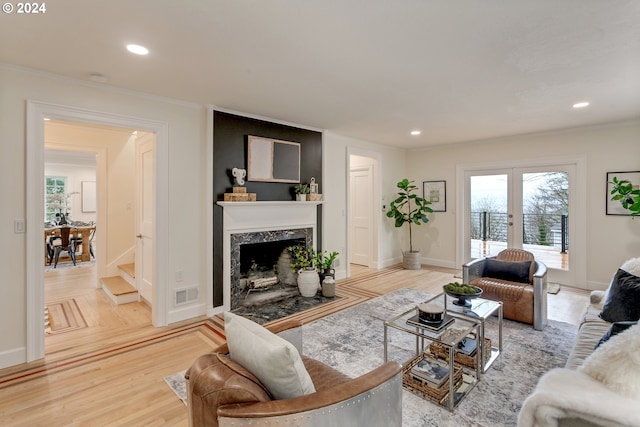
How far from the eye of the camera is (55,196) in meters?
8.66

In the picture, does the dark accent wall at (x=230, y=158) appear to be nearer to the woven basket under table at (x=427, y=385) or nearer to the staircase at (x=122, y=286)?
the staircase at (x=122, y=286)

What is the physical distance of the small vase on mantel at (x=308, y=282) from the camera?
4.32 meters

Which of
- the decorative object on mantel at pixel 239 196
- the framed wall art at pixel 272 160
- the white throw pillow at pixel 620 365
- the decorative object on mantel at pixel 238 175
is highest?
the framed wall art at pixel 272 160

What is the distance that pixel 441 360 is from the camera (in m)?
2.35

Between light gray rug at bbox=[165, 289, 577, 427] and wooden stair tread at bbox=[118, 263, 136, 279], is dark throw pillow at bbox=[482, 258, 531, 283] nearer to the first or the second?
light gray rug at bbox=[165, 289, 577, 427]

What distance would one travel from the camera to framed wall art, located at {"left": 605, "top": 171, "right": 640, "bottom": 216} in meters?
4.30

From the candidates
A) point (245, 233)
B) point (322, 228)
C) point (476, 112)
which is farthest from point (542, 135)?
point (245, 233)

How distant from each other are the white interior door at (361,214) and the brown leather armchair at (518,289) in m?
2.70

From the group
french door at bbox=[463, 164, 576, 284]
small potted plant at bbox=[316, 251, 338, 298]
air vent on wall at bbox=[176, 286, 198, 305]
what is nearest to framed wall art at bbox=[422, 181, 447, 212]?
french door at bbox=[463, 164, 576, 284]

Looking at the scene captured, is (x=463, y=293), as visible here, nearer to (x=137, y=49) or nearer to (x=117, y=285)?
(x=137, y=49)

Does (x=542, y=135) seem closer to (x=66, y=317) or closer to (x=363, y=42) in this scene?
(x=363, y=42)

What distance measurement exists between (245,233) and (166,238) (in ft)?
3.06

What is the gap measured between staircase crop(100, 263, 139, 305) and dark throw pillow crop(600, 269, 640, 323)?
16.7 feet

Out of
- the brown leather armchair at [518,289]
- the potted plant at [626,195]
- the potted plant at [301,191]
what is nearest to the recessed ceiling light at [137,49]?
the potted plant at [301,191]
